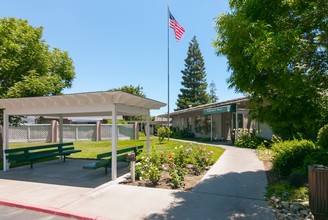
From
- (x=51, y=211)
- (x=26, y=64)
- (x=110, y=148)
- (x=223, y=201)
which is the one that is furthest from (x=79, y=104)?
(x=110, y=148)

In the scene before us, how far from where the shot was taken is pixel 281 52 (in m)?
4.61

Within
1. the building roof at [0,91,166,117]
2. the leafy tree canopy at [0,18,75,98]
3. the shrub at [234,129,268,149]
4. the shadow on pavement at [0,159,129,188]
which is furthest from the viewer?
the shrub at [234,129,268,149]

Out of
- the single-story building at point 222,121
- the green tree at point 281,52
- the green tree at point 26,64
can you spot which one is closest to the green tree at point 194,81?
the single-story building at point 222,121

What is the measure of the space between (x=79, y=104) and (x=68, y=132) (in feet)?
62.4

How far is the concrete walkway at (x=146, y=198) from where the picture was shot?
5.82 m

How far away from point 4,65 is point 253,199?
1180 cm

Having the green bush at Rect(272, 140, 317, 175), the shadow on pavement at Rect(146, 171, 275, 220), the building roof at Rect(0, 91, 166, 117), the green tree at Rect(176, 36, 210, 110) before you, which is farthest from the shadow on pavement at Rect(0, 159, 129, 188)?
the green tree at Rect(176, 36, 210, 110)

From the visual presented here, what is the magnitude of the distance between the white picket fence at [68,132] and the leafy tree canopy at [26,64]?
1299cm

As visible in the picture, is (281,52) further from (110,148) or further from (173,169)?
(110,148)

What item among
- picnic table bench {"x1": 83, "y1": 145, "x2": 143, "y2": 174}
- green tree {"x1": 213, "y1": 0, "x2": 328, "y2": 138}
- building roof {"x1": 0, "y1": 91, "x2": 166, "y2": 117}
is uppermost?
green tree {"x1": 213, "y1": 0, "x2": 328, "y2": 138}

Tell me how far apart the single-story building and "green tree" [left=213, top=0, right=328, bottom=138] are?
1084 centimetres

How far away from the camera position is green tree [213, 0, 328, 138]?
4676 millimetres

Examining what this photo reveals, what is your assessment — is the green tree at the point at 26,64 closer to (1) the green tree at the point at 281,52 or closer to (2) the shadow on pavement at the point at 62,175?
(2) the shadow on pavement at the point at 62,175

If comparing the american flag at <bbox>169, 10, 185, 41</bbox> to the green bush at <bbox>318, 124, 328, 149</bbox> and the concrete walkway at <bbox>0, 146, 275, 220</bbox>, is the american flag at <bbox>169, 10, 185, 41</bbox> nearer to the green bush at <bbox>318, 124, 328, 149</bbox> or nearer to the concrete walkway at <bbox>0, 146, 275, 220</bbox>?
the green bush at <bbox>318, 124, 328, 149</bbox>
